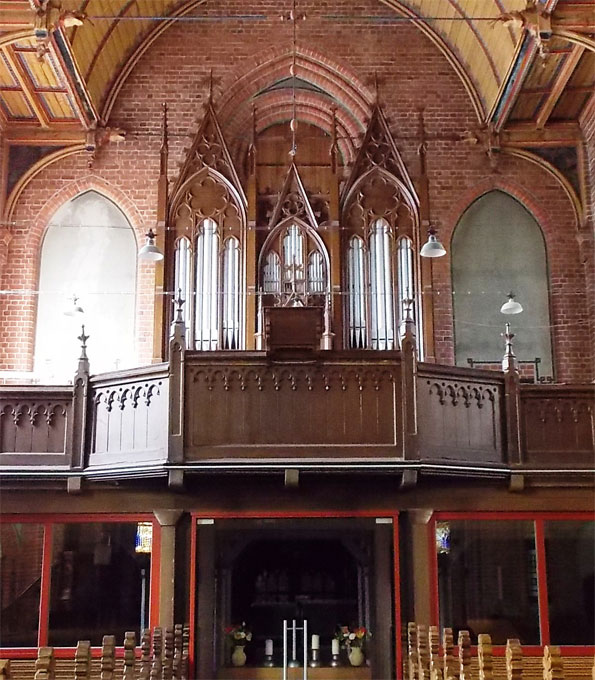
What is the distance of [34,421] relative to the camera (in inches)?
447

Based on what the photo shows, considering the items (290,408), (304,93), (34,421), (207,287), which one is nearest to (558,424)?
(290,408)

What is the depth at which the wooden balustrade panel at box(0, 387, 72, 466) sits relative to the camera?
11.3 meters

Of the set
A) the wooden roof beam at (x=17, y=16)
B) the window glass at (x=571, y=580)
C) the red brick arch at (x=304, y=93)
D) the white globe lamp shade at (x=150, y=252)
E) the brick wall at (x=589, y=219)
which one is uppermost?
the red brick arch at (x=304, y=93)

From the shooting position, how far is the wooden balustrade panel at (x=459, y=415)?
34.9ft

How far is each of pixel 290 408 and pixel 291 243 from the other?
4.76 m

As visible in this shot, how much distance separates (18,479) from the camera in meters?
11.2

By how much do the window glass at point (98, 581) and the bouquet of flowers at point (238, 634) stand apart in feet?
3.39

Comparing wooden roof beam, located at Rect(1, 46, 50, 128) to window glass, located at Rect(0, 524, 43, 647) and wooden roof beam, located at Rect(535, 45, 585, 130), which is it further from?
wooden roof beam, located at Rect(535, 45, 585, 130)

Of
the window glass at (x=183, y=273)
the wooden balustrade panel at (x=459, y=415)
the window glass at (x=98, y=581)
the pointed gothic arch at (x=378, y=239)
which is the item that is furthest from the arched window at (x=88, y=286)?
the wooden balustrade panel at (x=459, y=415)

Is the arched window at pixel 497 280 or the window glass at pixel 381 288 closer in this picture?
the window glass at pixel 381 288

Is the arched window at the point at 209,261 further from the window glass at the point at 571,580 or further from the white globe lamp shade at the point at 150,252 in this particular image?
the window glass at the point at 571,580

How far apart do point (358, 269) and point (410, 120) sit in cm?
280

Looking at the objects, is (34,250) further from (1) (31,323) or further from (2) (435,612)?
(2) (435,612)

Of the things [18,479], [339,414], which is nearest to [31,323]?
[18,479]
